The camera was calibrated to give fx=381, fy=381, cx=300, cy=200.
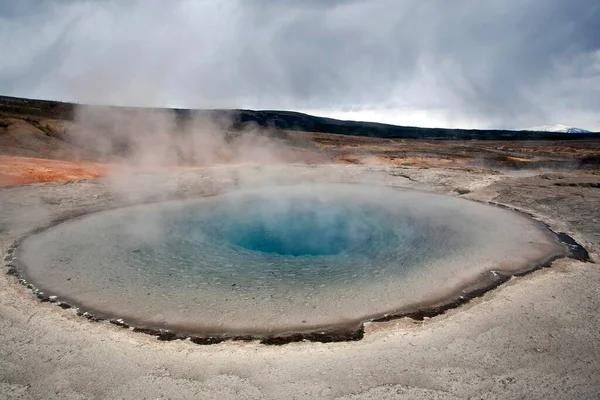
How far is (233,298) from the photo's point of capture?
536cm

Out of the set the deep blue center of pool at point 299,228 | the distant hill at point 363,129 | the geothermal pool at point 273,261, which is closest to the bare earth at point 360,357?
the geothermal pool at point 273,261

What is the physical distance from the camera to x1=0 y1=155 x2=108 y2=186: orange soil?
13531 millimetres

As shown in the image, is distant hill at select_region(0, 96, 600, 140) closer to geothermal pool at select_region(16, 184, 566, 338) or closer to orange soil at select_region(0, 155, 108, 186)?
orange soil at select_region(0, 155, 108, 186)

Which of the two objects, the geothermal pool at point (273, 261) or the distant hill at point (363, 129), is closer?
the geothermal pool at point (273, 261)

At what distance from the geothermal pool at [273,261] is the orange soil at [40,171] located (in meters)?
5.87

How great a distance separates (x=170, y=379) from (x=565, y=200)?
11.2m

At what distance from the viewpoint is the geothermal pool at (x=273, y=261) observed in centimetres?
503

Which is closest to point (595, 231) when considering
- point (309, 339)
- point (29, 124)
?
point (309, 339)

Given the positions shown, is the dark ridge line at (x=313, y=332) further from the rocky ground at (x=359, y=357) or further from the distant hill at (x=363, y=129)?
the distant hill at (x=363, y=129)

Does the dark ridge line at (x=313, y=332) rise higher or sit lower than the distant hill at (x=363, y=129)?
lower

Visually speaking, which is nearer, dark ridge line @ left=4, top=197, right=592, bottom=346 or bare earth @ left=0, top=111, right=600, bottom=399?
bare earth @ left=0, top=111, right=600, bottom=399

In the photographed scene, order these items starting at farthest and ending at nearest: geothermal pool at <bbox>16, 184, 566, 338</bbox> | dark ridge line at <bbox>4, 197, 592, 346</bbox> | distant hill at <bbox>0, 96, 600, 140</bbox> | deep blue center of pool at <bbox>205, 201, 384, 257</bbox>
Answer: distant hill at <bbox>0, 96, 600, 140</bbox> < deep blue center of pool at <bbox>205, 201, 384, 257</bbox> < geothermal pool at <bbox>16, 184, 566, 338</bbox> < dark ridge line at <bbox>4, 197, 592, 346</bbox>

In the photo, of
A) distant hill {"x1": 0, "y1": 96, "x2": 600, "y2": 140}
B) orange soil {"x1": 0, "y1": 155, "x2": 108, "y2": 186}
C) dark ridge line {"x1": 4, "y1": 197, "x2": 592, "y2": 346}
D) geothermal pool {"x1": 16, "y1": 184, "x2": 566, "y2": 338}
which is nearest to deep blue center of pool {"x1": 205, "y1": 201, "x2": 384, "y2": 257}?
geothermal pool {"x1": 16, "y1": 184, "x2": 566, "y2": 338}

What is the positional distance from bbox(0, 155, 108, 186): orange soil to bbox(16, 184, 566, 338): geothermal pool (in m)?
5.87
